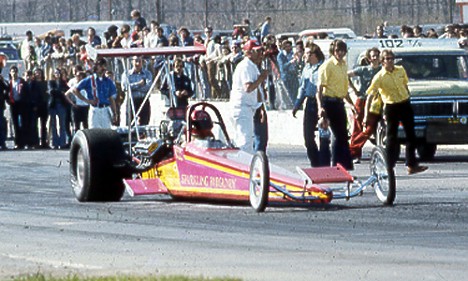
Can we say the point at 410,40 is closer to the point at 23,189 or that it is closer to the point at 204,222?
the point at 23,189

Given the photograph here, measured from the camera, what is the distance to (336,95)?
65.7ft

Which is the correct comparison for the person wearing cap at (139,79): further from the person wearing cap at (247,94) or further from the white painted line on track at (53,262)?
the white painted line on track at (53,262)

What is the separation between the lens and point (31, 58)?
41.2 metres

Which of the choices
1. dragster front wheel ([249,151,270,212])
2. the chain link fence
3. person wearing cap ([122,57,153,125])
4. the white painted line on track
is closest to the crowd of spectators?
person wearing cap ([122,57,153,125])

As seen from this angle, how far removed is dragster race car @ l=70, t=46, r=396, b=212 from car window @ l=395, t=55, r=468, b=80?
23.4ft

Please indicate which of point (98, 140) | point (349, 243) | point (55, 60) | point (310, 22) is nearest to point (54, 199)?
point (98, 140)

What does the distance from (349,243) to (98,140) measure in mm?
5581

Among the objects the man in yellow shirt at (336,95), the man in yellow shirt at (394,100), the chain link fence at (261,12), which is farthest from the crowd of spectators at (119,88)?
the chain link fence at (261,12)

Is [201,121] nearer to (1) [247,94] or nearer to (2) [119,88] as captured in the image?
(1) [247,94]

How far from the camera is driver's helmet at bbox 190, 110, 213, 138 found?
1728 centimetres

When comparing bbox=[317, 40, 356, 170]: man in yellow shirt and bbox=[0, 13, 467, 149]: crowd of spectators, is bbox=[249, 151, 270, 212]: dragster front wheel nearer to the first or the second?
bbox=[317, 40, 356, 170]: man in yellow shirt

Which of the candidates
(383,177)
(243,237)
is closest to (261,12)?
(383,177)

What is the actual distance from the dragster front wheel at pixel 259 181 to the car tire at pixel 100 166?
2.48 metres

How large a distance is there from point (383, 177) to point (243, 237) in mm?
3148
